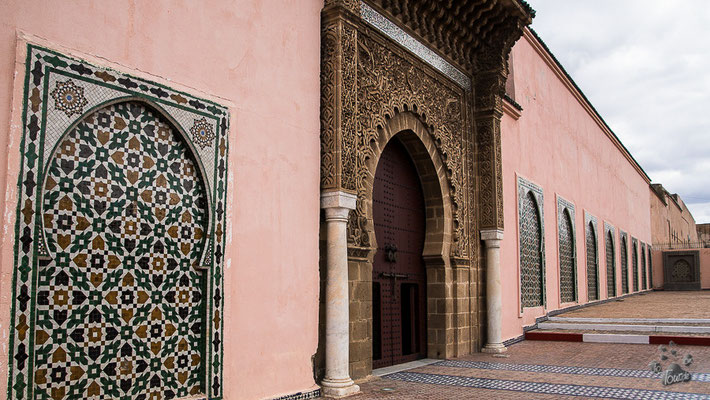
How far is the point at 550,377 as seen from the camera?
5770mm

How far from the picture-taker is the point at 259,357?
429cm

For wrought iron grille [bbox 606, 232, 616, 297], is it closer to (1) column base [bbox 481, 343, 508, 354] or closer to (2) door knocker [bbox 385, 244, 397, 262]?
(1) column base [bbox 481, 343, 508, 354]

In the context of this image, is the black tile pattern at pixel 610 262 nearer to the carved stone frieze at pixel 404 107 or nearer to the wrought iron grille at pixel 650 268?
the wrought iron grille at pixel 650 268

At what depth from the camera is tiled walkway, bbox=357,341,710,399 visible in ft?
16.2

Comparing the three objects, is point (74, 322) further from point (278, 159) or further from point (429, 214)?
point (429, 214)

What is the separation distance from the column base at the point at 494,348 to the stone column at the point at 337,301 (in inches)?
125

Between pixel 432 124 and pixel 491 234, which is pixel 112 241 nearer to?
pixel 432 124

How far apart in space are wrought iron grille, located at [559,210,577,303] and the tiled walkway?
381cm

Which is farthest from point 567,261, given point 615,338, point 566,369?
point 566,369

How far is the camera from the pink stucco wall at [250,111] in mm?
3232

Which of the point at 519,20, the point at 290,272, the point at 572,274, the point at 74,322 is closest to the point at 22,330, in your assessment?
the point at 74,322

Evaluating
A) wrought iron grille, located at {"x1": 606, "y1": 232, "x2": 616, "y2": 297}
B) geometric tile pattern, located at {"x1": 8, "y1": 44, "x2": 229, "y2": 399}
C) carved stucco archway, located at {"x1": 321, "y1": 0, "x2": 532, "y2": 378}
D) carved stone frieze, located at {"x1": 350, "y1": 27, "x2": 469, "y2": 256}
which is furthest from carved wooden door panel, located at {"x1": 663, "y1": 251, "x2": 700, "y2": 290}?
geometric tile pattern, located at {"x1": 8, "y1": 44, "x2": 229, "y2": 399}

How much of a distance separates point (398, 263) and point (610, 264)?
40.2 ft

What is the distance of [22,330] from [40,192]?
2.29 feet
